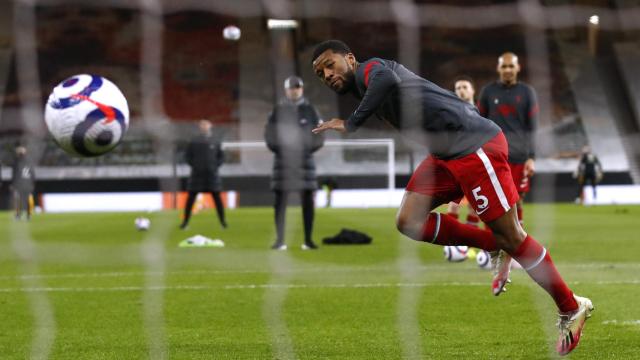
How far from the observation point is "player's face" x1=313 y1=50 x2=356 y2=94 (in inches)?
171

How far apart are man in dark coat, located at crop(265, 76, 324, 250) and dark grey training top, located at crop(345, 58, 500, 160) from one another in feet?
16.2

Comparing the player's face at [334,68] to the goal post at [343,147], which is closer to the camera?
the player's face at [334,68]

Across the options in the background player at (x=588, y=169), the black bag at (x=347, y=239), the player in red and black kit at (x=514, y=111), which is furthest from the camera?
the background player at (x=588, y=169)

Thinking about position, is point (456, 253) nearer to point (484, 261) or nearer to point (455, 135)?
point (484, 261)

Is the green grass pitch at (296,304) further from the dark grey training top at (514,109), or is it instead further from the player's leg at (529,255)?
the dark grey training top at (514,109)

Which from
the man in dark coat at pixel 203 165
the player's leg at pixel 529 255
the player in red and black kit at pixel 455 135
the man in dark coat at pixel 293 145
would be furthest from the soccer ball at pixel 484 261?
the man in dark coat at pixel 203 165

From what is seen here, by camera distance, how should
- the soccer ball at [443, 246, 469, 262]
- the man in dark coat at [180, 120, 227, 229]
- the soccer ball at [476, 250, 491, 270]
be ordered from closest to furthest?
the soccer ball at [476, 250, 491, 270] → the soccer ball at [443, 246, 469, 262] → the man in dark coat at [180, 120, 227, 229]

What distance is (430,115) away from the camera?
4359 mm

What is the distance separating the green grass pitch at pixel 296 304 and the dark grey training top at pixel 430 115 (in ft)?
2.99

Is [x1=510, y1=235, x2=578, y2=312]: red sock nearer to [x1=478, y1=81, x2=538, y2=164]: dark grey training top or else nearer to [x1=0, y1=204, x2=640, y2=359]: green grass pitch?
[x1=0, y1=204, x2=640, y2=359]: green grass pitch

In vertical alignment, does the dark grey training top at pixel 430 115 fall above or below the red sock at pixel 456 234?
above

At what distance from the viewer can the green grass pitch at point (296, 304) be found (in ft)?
14.1

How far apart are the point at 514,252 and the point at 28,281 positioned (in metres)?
4.46

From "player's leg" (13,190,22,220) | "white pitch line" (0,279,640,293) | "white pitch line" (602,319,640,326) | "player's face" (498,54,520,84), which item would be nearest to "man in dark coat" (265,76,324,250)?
"player's face" (498,54,520,84)
